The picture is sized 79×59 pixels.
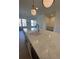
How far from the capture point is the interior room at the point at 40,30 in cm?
134

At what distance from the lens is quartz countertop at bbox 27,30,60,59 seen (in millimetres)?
1448

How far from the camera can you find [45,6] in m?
1.42

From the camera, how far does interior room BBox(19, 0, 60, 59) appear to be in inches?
52.9

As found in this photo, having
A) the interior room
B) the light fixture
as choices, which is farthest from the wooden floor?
the light fixture

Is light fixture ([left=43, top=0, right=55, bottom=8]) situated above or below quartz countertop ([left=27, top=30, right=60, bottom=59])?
above

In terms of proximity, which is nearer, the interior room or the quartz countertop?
the interior room

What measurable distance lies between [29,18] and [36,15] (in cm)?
10

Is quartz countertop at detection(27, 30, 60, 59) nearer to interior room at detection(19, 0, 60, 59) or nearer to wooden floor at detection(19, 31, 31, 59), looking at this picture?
interior room at detection(19, 0, 60, 59)

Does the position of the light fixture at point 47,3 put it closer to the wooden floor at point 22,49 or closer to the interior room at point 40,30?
the interior room at point 40,30

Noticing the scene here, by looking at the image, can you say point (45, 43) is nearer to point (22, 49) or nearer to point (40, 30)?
point (40, 30)

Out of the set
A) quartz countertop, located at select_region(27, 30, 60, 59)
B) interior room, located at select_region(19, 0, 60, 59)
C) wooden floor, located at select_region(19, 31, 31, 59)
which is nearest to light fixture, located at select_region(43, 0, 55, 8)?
interior room, located at select_region(19, 0, 60, 59)
